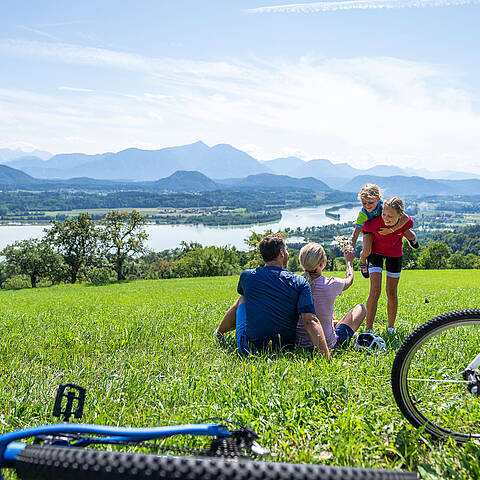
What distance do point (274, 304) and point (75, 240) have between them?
53045 millimetres

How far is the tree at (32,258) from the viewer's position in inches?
2060

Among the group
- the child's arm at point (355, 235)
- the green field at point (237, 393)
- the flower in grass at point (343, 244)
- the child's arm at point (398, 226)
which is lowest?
the green field at point (237, 393)

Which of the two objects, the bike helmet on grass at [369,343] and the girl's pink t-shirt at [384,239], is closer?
the bike helmet on grass at [369,343]

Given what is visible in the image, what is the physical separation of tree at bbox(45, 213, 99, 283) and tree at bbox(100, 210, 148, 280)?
5484 millimetres

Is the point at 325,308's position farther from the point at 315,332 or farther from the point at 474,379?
the point at 474,379

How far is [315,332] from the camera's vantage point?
3.96m

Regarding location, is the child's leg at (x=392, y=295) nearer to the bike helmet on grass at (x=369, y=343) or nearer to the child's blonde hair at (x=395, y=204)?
the child's blonde hair at (x=395, y=204)

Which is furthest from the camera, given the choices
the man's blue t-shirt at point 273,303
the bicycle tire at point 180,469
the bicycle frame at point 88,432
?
the man's blue t-shirt at point 273,303

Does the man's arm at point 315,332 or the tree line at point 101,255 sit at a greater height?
the man's arm at point 315,332

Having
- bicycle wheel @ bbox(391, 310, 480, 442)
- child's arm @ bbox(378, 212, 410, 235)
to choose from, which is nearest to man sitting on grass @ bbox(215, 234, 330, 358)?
bicycle wheel @ bbox(391, 310, 480, 442)

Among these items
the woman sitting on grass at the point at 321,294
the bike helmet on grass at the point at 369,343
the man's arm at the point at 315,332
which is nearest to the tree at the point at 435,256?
the bike helmet on grass at the point at 369,343

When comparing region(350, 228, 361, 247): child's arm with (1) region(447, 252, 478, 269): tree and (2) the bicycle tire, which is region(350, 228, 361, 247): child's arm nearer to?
(2) the bicycle tire

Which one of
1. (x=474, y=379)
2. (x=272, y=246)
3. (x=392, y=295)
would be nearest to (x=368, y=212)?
(x=392, y=295)

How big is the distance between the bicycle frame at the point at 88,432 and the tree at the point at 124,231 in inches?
1679
